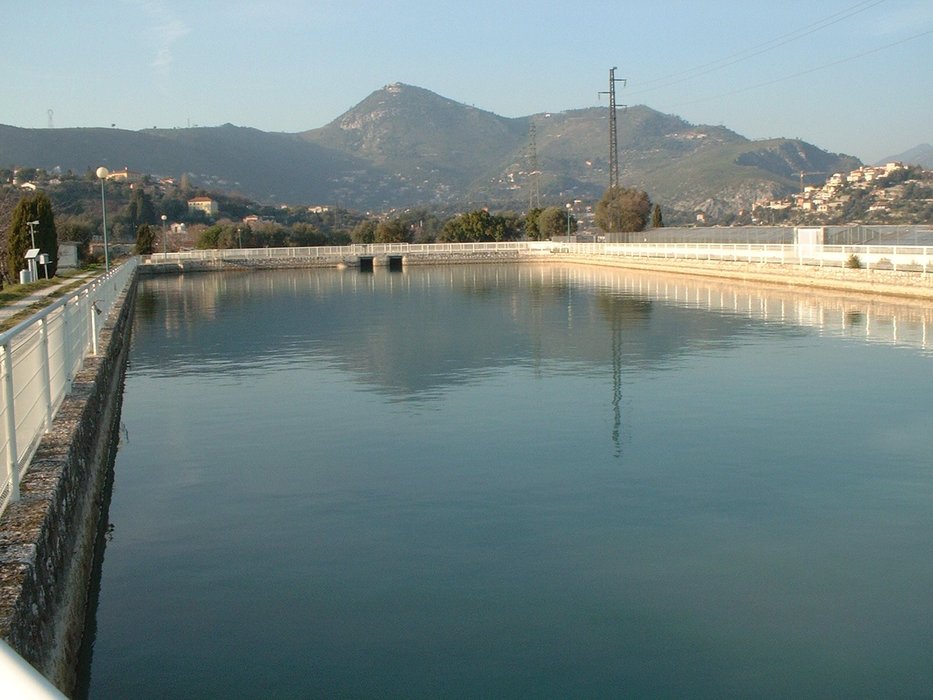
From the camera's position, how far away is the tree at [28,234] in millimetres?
35250

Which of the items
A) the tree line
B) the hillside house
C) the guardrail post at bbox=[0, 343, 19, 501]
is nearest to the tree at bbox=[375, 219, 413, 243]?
the tree line

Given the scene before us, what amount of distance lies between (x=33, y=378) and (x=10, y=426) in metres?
1.74

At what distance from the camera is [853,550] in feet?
24.0

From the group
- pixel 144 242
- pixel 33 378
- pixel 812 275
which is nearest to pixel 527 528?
pixel 33 378

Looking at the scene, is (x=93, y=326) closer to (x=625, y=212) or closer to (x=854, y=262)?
(x=854, y=262)

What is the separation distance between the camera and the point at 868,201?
95625 mm

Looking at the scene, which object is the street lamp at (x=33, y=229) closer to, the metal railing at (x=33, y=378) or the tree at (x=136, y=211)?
the metal railing at (x=33, y=378)

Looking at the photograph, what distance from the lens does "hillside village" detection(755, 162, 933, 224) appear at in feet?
281

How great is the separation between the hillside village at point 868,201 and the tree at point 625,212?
20.9 m

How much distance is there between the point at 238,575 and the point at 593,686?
9.21 feet

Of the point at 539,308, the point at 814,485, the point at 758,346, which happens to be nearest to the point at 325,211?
the point at 539,308

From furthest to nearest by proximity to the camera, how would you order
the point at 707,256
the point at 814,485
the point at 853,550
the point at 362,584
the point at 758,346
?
the point at 707,256, the point at 758,346, the point at 814,485, the point at 853,550, the point at 362,584

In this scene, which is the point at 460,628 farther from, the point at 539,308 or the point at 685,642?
the point at 539,308

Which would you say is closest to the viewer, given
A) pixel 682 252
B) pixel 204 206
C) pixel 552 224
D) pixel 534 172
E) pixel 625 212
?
pixel 682 252
